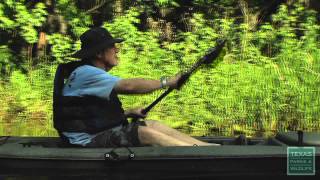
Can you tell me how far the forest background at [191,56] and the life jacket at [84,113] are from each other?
1.90 metres

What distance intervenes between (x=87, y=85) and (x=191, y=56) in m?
2.97

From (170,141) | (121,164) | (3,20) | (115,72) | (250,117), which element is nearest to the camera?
(121,164)

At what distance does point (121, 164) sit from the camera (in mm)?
3154

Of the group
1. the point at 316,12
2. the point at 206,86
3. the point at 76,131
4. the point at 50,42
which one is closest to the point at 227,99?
the point at 206,86

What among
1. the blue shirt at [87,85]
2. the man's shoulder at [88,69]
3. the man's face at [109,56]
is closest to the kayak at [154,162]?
the blue shirt at [87,85]

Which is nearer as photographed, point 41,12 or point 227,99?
point 227,99

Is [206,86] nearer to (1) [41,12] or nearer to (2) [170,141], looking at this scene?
(1) [41,12]

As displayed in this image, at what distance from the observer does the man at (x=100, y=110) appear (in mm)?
3340

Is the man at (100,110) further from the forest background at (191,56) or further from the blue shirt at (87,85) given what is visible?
the forest background at (191,56)

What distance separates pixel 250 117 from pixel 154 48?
4.41 ft

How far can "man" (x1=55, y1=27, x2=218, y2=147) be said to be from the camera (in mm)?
3340

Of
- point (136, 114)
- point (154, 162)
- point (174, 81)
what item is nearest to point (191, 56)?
point (136, 114)

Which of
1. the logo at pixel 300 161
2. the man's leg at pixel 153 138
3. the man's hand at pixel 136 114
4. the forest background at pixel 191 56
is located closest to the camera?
the logo at pixel 300 161

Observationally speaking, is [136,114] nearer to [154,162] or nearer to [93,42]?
[93,42]
